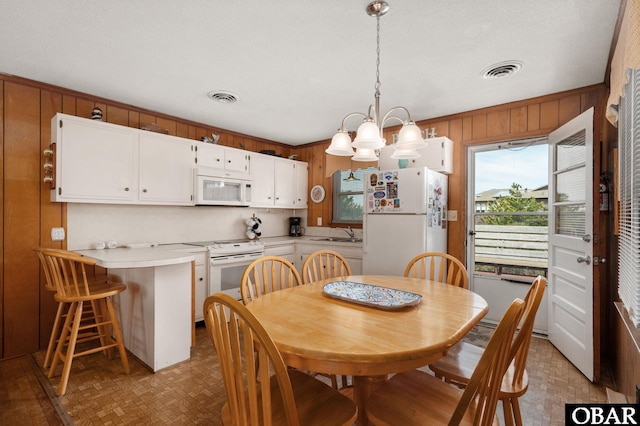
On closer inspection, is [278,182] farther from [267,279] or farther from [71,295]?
[71,295]

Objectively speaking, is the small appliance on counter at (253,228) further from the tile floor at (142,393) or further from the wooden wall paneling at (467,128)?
the wooden wall paneling at (467,128)

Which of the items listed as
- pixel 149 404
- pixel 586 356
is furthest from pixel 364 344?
pixel 586 356

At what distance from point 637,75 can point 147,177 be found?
Result: 3.54 m

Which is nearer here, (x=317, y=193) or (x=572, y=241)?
(x=572, y=241)

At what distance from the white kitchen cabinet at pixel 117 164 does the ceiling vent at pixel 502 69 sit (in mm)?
2910

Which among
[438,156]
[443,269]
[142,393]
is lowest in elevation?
[142,393]

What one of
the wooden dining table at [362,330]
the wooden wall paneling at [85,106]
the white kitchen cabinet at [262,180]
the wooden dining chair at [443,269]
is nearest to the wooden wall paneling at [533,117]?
the wooden dining chair at [443,269]

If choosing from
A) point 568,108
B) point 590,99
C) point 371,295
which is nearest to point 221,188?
point 371,295

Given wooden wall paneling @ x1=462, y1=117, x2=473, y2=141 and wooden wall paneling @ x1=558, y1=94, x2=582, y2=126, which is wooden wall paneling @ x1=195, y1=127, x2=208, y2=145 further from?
wooden wall paneling @ x1=558, y1=94, x2=582, y2=126

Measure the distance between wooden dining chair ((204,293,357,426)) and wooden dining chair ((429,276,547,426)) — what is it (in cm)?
56

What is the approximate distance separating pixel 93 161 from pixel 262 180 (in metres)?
1.88

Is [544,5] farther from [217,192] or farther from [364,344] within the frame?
[217,192]

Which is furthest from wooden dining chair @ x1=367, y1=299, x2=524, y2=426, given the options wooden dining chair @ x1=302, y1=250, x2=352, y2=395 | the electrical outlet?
the electrical outlet

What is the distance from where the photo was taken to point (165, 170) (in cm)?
320
